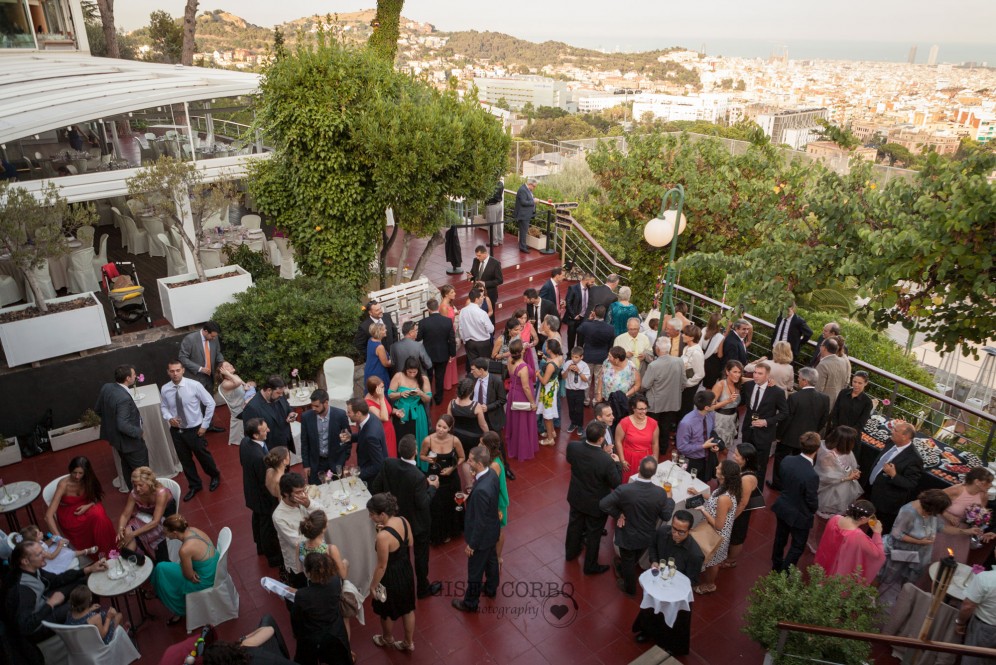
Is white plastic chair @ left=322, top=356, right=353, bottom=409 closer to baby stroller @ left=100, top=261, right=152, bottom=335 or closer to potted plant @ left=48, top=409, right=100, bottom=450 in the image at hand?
potted plant @ left=48, top=409, right=100, bottom=450

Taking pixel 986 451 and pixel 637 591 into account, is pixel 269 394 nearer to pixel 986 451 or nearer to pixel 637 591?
pixel 637 591

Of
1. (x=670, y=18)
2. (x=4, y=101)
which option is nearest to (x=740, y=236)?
(x=4, y=101)

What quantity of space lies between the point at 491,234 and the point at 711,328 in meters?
6.02

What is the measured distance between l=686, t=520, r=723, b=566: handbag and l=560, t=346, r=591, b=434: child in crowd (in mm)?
2502

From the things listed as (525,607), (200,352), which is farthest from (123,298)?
(525,607)

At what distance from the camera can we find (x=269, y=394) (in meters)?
6.15

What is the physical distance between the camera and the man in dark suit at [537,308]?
845 centimetres

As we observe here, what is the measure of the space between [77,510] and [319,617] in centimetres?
269

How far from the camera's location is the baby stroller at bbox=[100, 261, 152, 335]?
30.1 ft

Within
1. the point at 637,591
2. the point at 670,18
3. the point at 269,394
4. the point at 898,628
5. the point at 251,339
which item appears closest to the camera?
the point at 898,628

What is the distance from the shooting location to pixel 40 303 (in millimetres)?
8062

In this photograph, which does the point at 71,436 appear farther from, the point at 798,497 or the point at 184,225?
the point at 798,497

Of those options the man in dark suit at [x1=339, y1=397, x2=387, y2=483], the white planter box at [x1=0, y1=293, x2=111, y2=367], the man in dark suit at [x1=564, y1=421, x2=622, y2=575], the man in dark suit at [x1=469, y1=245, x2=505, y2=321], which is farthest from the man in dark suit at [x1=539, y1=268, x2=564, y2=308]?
the white planter box at [x1=0, y1=293, x2=111, y2=367]

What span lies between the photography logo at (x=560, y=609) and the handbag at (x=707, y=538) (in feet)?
3.91
